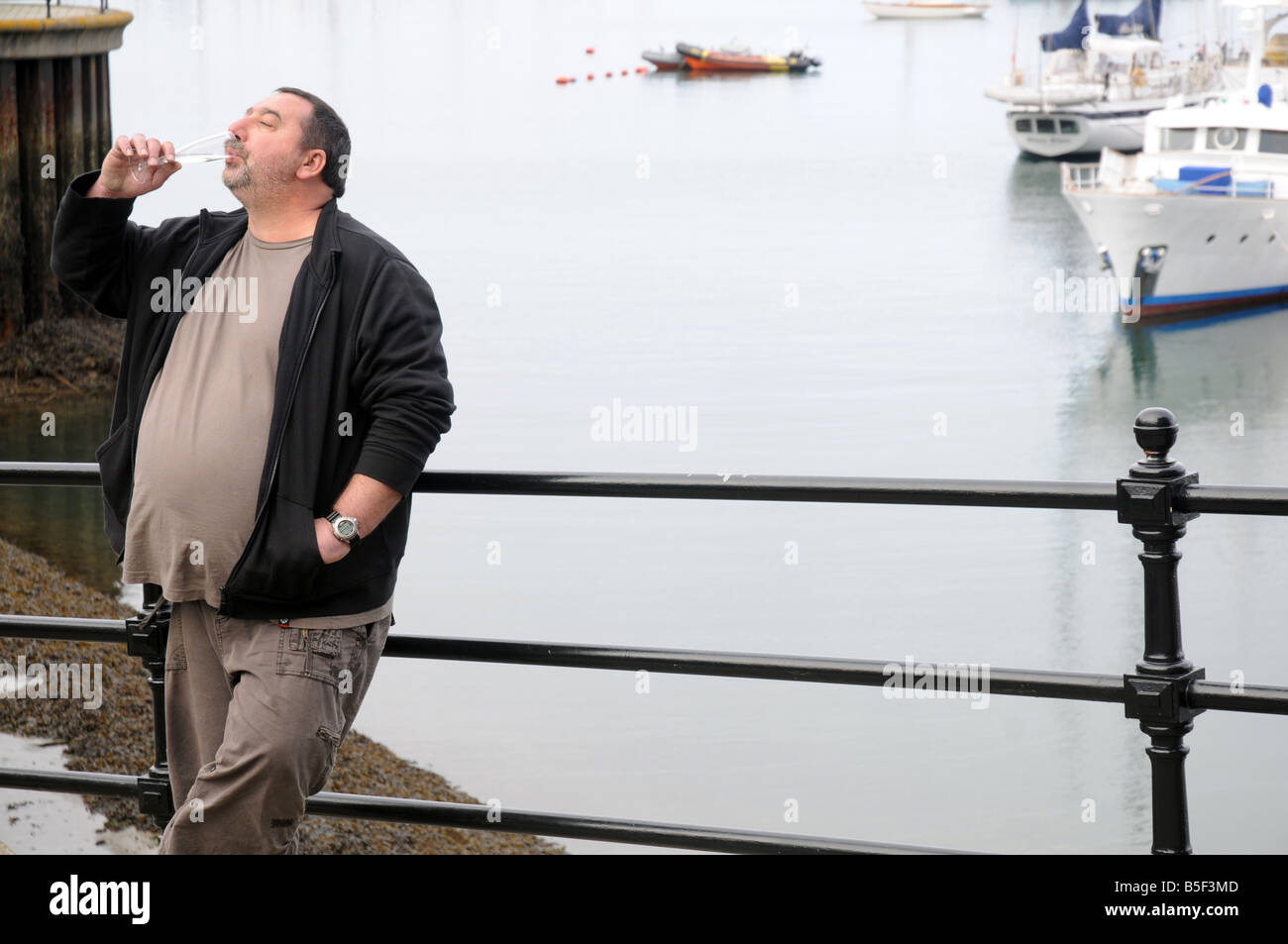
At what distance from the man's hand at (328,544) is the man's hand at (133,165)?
2.47 feet

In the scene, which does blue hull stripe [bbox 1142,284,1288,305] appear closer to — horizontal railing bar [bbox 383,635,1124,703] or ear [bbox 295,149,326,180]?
horizontal railing bar [bbox 383,635,1124,703]

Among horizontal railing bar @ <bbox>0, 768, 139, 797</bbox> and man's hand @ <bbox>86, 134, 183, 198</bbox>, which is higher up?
man's hand @ <bbox>86, 134, 183, 198</bbox>

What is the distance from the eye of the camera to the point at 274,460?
312cm

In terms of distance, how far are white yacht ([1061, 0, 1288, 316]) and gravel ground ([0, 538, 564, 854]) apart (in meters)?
26.9

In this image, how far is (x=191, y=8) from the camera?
142 metres

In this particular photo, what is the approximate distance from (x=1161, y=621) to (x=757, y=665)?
77 centimetres

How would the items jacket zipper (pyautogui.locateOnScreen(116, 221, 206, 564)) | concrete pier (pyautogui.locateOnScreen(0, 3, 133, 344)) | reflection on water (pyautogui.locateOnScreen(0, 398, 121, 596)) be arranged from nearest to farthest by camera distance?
jacket zipper (pyautogui.locateOnScreen(116, 221, 206, 564)) → reflection on water (pyautogui.locateOnScreen(0, 398, 121, 596)) → concrete pier (pyautogui.locateOnScreen(0, 3, 133, 344))

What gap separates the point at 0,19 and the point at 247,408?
1871 centimetres

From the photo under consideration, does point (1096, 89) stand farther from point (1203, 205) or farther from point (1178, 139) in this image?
point (1203, 205)

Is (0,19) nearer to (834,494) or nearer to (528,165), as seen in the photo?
(834,494)

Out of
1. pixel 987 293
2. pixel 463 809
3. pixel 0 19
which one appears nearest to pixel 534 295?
pixel 987 293

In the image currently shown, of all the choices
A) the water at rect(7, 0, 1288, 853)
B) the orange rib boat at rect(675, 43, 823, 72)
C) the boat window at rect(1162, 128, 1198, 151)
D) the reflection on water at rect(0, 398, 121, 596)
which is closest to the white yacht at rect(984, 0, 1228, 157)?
the water at rect(7, 0, 1288, 853)

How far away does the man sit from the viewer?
312 centimetres

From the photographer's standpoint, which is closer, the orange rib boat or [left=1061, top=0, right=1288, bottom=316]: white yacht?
[left=1061, top=0, right=1288, bottom=316]: white yacht
